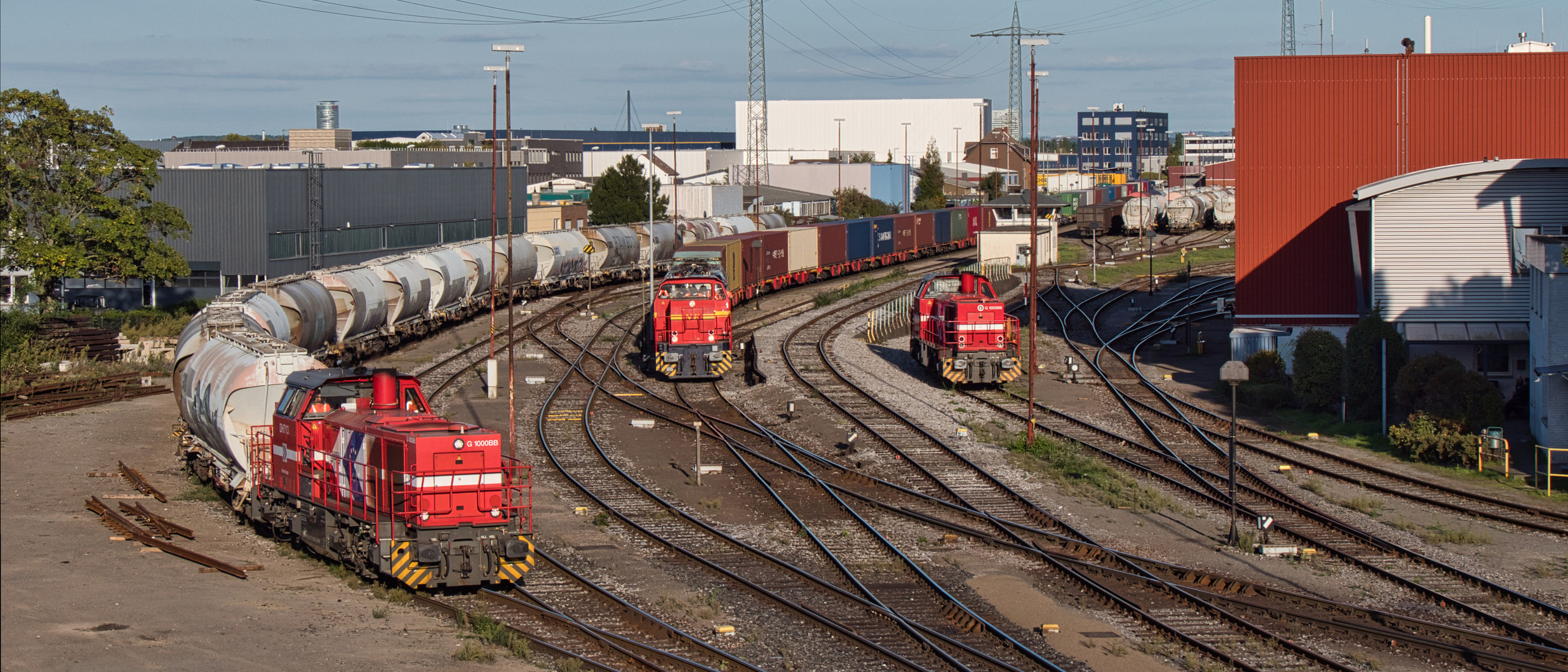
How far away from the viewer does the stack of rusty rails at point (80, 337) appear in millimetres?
39281

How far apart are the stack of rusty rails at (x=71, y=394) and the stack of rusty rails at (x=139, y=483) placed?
7.35 meters

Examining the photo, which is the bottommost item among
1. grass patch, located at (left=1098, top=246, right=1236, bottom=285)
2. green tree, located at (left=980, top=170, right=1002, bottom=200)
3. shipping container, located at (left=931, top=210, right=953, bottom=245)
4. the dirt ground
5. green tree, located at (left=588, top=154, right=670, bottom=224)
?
the dirt ground

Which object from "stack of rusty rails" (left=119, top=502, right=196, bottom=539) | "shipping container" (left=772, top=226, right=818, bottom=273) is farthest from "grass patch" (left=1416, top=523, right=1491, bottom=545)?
"shipping container" (left=772, top=226, right=818, bottom=273)

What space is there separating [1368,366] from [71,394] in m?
33.0

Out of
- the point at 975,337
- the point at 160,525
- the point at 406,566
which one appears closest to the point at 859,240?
the point at 975,337

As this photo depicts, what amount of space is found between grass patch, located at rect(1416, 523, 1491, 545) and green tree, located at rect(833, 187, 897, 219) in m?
86.3

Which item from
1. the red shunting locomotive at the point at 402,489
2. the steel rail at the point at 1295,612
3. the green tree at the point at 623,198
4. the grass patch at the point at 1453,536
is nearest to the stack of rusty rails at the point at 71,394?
the red shunting locomotive at the point at 402,489

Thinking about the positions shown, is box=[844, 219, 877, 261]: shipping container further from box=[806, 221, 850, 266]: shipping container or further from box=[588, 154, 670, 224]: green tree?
box=[588, 154, 670, 224]: green tree

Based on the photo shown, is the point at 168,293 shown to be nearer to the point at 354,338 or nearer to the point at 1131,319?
the point at 354,338

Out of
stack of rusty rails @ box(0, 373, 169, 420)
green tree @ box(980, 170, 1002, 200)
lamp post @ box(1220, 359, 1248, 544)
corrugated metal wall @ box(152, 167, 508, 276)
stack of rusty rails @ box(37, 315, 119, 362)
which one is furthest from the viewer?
green tree @ box(980, 170, 1002, 200)

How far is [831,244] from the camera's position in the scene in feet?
214

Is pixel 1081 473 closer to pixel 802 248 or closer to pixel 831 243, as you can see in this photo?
pixel 802 248

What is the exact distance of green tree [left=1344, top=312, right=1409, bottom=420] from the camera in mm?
32844

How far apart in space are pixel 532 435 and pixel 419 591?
41.5 feet
